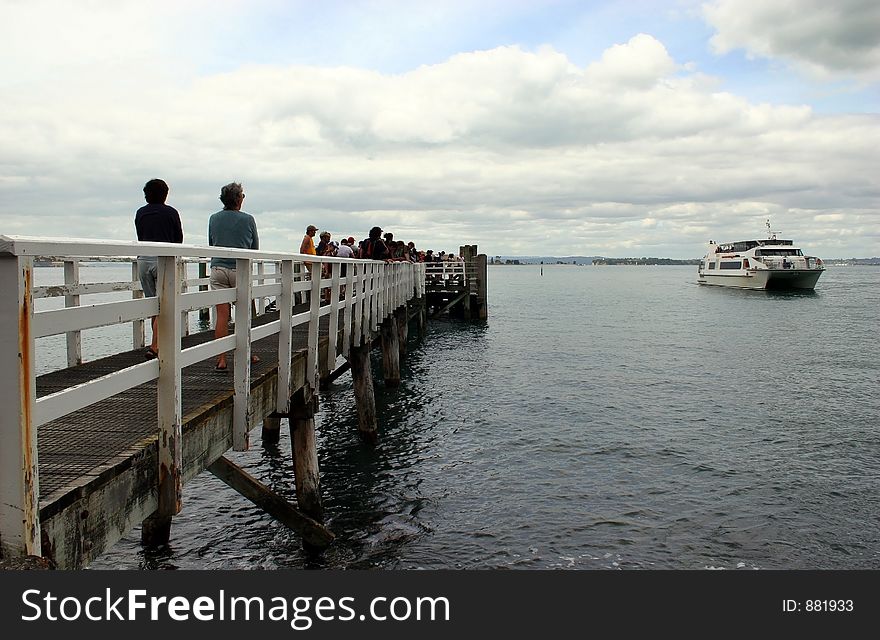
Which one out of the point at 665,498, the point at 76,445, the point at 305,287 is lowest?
the point at 665,498

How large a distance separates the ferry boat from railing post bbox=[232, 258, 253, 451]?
218 ft

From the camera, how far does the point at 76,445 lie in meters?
4.08

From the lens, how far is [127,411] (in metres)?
4.98

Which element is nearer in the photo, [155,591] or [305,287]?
[155,591]

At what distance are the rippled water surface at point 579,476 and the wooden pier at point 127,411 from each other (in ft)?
3.64

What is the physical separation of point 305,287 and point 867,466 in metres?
9.49

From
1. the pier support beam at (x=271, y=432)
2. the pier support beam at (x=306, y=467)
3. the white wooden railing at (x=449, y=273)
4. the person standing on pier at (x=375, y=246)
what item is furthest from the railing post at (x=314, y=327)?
the white wooden railing at (x=449, y=273)

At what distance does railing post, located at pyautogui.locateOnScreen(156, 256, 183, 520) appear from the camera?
3.90 m

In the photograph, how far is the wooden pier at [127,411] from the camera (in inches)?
109

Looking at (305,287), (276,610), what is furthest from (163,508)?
(305,287)

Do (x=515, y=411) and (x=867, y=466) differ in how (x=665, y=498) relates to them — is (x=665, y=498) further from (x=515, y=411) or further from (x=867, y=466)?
(x=515, y=411)

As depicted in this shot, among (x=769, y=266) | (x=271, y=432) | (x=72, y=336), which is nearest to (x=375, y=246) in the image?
(x=271, y=432)

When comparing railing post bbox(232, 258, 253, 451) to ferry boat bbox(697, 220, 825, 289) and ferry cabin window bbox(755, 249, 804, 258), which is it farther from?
ferry cabin window bbox(755, 249, 804, 258)

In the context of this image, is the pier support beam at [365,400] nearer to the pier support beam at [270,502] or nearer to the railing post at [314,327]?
the railing post at [314,327]
